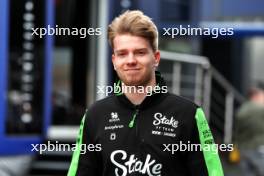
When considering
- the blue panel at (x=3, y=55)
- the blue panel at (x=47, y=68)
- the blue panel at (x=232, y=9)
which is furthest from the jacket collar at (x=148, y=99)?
the blue panel at (x=232, y=9)

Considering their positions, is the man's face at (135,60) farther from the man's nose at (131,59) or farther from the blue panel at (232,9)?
the blue panel at (232,9)

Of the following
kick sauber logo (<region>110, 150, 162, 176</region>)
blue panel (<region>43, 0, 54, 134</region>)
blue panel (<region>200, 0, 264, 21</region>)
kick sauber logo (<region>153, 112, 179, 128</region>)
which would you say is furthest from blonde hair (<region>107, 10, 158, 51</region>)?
blue panel (<region>200, 0, 264, 21</region>)

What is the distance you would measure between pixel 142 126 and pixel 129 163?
0.12 meters

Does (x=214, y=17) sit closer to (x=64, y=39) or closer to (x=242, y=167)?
(x=64, y=39)

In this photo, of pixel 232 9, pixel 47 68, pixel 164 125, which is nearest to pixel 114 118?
pixel 164 125

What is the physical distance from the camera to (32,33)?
19.8 feet

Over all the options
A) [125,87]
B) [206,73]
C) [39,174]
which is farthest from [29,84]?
[125,87]

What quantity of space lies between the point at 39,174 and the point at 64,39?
1.80 m

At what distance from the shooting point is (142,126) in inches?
91.7

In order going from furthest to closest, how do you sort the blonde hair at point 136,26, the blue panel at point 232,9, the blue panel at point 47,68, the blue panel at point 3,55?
the blue panel at point 232,9 → the blue panel at point 47,68 → the blue panel at point 3,55 → the blonde hair at point 136,26

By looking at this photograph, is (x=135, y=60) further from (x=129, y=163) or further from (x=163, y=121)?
(x=129, y=163)

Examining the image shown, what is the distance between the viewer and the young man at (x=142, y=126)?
7.51 feet

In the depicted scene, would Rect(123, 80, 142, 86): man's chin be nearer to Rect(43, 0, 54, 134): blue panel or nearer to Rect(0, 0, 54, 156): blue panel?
Rect(0, 0, 54, 156): blue panel

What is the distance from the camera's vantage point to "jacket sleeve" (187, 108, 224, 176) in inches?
90.7
